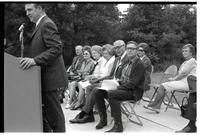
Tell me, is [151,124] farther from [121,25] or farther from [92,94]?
[121,25]

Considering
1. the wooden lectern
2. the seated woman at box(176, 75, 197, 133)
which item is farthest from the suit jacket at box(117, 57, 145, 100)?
the wooden lectern

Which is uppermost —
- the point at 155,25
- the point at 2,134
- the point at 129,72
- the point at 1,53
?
the point at 155,25

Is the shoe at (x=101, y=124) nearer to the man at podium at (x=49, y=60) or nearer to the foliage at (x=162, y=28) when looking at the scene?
the man at podium at (x=49, y=60)

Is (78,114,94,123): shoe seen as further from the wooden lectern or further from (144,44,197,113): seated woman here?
the wooden lectern

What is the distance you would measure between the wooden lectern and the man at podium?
0.28 m

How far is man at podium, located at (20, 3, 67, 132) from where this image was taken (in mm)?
2885

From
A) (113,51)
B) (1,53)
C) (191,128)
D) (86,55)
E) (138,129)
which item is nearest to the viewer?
(1,53)

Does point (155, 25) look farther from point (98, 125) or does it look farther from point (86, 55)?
point (98, 125)

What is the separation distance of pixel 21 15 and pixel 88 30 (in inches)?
233

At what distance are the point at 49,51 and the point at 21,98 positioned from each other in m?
0.54

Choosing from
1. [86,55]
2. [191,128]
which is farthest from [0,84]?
[86,55]

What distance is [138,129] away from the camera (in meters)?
4.40

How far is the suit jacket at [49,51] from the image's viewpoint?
288 centimetres

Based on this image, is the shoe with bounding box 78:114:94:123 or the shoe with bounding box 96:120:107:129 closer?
the shoe with bounding box 96:120:107:129
